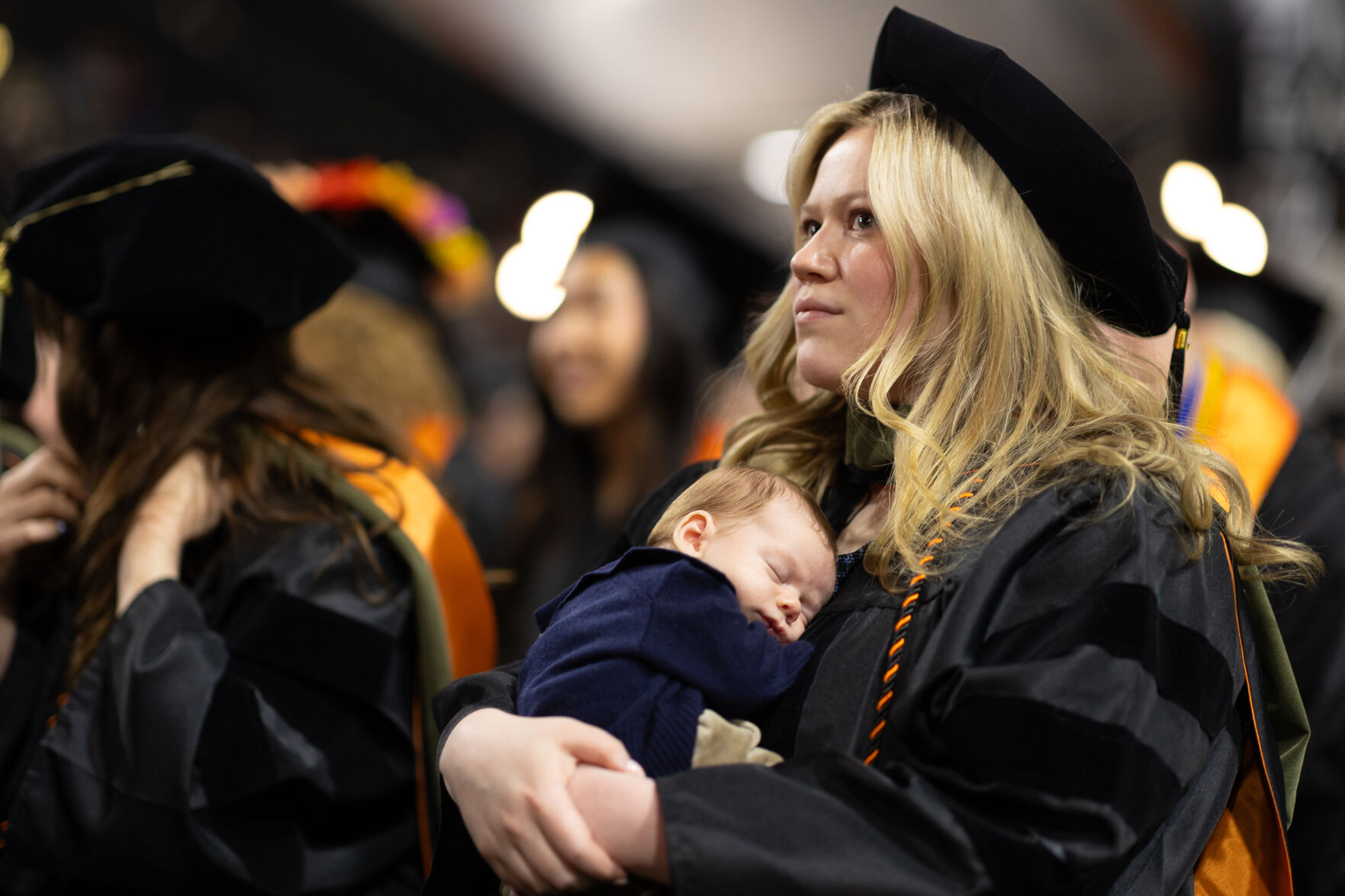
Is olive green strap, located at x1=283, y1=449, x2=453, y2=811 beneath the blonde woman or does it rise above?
beneath

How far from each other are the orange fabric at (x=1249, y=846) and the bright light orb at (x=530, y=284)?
100 inches

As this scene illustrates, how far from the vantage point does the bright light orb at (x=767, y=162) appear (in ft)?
33.5

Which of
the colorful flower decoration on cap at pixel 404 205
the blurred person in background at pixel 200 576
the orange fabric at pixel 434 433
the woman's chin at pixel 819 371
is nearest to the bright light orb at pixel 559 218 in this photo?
the colorful flower decoration on cap at pixel 404 205

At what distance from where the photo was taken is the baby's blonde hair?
1449 millimetres

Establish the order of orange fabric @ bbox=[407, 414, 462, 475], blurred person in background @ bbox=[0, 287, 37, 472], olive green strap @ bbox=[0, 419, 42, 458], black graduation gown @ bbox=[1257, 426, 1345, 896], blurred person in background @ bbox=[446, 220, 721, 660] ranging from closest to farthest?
blurred person in background @ bbox=[0, 287, 37, 472]
olive green strap @ bbox=[0, 419, 42, 458]
black graduation gown @ bbox=[1257, 426, 1345, 896]
blurred person in background @ bbox=[446, 220, 721, 660]
orange fabric @ bbox=[407, 414, 462, 475]

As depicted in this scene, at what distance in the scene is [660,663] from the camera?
1.26m

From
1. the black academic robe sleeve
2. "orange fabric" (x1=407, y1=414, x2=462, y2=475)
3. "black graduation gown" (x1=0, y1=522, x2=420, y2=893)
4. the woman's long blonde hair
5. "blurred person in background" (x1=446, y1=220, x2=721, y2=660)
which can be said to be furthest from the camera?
"orange fabric" (x1=407, y1=414, x2=462, y2=475)

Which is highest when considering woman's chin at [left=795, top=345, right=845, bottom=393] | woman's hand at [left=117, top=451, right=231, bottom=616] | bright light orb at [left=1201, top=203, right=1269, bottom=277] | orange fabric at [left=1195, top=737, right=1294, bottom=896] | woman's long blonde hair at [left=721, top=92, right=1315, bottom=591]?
bright light orb at [left=1201, top=203, right=1269, bottom=277]

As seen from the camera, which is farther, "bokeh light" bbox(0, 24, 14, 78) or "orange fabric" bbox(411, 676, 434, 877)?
"bokeh light" bbox(0, 24, 14, 78)

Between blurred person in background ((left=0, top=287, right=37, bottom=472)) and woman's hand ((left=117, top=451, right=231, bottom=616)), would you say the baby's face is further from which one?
blurred person in background ((left=0, top=287, right=37, bottom=472))

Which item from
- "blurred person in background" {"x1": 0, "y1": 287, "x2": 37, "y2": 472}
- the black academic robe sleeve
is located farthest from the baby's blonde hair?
"blurred person in background" {"x1": 0, "y1": 287, "x2": 37, "y2": 472}

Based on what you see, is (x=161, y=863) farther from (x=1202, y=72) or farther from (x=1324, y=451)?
(x=1202, y=72)

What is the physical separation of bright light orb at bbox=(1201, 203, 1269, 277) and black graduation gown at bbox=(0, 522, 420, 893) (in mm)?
3217

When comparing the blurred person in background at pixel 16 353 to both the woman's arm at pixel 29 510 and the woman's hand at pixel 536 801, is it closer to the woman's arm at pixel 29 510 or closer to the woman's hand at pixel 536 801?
the woman's arm at pixel 29 510
